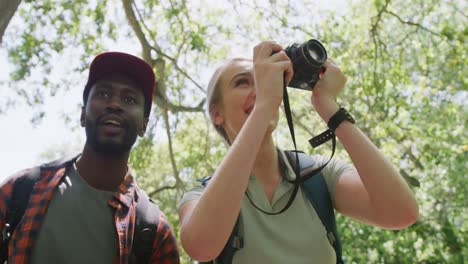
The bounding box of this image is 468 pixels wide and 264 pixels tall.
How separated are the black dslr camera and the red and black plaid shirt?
880 mm

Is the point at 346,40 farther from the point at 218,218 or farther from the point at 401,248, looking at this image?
the point at 218,218

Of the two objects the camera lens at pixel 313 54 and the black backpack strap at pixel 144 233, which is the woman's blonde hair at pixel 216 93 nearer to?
the camera lens at pixel 313 54

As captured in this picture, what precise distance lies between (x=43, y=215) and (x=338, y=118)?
121 cm

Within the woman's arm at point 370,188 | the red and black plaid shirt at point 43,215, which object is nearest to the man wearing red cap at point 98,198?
the red and black plaid shirt at point 43,215

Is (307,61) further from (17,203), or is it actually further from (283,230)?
(17,203)

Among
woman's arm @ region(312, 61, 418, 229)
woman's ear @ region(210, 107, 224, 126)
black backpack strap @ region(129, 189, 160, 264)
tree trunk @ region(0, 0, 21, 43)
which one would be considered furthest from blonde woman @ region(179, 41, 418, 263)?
tree trunk @ region(0, 0, 21, 43)

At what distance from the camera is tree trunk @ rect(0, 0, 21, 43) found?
261 centimetres

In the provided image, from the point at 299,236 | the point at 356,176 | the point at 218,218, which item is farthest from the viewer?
the point at 356,176

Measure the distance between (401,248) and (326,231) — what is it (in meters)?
5.58

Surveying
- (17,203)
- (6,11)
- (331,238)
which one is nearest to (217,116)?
(331,238)

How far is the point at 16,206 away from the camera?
1.69 metres

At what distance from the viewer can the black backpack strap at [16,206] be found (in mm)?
1658

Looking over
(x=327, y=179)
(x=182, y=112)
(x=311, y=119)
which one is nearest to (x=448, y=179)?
(x=311, y=119)

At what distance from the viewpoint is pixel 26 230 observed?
5.32ft
